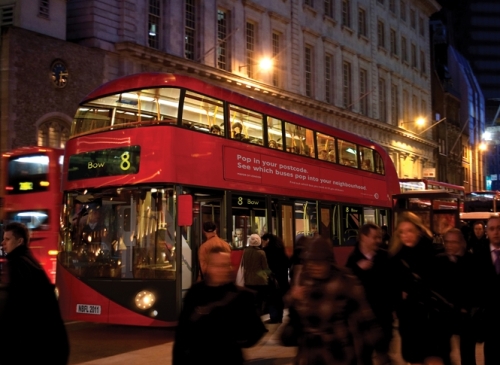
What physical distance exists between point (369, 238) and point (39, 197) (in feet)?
46.1

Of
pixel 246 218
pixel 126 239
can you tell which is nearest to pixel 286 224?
pixel 246 218

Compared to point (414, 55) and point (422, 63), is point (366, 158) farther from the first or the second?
point (422, 63)

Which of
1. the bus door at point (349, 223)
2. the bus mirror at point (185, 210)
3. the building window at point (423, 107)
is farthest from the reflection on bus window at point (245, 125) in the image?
the building window at point (423, 107)

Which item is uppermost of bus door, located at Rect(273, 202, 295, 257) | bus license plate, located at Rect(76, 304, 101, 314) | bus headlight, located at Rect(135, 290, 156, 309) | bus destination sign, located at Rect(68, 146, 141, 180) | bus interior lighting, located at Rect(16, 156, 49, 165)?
bus interior lighting, located at Rect(16, 156, 49, 165)

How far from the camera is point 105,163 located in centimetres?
1202

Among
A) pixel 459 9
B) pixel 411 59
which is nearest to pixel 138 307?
pixel 411 59

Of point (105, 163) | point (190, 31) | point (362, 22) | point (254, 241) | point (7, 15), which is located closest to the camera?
point (254, 241)

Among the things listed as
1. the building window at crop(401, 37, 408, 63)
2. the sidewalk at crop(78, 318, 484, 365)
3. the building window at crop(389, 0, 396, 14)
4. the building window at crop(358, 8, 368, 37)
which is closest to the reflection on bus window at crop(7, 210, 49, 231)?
the sidewalk at crop(78, 318, 484, 365)

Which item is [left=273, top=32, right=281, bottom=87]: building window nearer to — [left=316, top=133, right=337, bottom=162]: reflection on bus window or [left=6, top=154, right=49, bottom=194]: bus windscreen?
[left=316, top=133, right=337, bottom=162]: reflection on bus window

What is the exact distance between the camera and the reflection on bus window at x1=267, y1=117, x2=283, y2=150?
14.9 meters

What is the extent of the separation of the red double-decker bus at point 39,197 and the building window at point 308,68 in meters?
23.2

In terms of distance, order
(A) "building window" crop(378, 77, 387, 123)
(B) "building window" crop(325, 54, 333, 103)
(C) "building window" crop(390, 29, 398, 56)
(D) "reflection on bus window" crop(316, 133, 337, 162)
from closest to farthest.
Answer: (D) "reflection on bus window" crop(316, 133, 337, 162)
(B) "building window" crop(325, 54, 333, 103)
(A) "building window" crop(378, 77, 387, 123)
(C) "building window" crop(390, 29, 398, 56)

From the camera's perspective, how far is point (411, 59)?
55469 millimetres

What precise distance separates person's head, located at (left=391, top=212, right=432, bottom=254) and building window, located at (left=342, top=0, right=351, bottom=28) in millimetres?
39511
